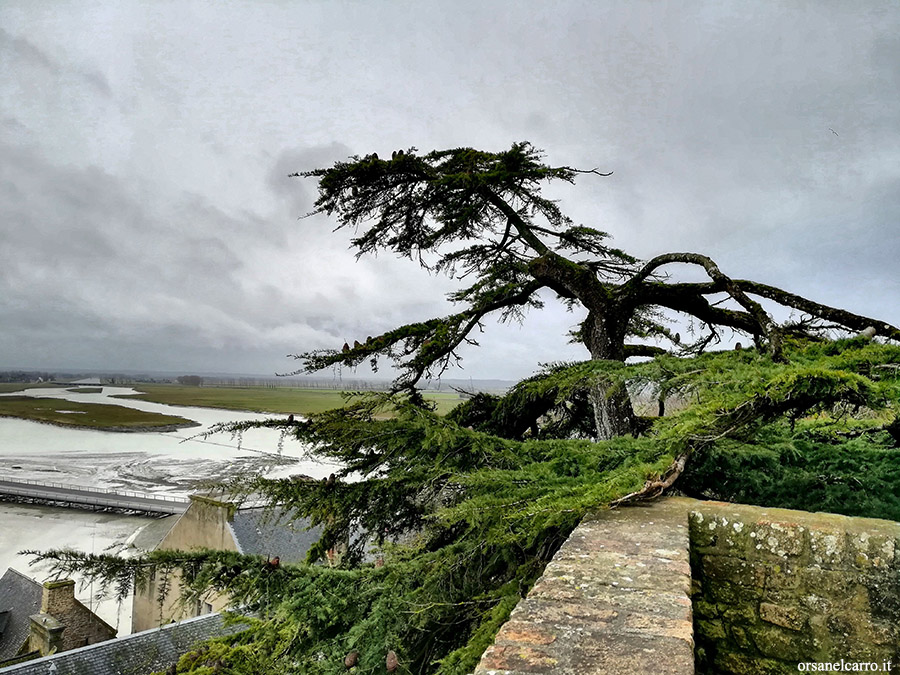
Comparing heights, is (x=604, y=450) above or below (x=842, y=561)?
above

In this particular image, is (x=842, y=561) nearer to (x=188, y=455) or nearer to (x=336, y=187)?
(x=336, y=187)

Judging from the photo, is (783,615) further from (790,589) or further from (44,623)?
(44,623)

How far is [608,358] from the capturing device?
833 cm

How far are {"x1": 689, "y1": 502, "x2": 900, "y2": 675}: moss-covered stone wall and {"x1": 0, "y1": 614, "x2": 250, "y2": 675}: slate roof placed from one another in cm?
1179

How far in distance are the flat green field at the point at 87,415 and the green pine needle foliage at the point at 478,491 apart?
6500 centimetres

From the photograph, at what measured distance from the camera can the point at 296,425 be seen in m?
6.16

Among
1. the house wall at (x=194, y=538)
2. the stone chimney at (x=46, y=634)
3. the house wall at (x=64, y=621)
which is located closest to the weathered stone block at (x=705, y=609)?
the house wall at (x=194, y=538)

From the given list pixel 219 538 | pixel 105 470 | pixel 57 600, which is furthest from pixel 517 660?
pixel 105 470

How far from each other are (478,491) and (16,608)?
24933mm

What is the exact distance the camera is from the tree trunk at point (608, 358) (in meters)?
7.79

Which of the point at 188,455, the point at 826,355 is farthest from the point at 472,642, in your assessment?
the point at 188,455

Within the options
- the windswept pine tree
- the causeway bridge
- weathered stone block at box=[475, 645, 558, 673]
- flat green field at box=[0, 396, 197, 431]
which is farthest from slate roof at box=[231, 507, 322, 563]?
flat green field at box=[0, 396, 197, 431]

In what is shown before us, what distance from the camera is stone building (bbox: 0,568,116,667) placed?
607 inches

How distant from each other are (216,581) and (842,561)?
4.33 meters
